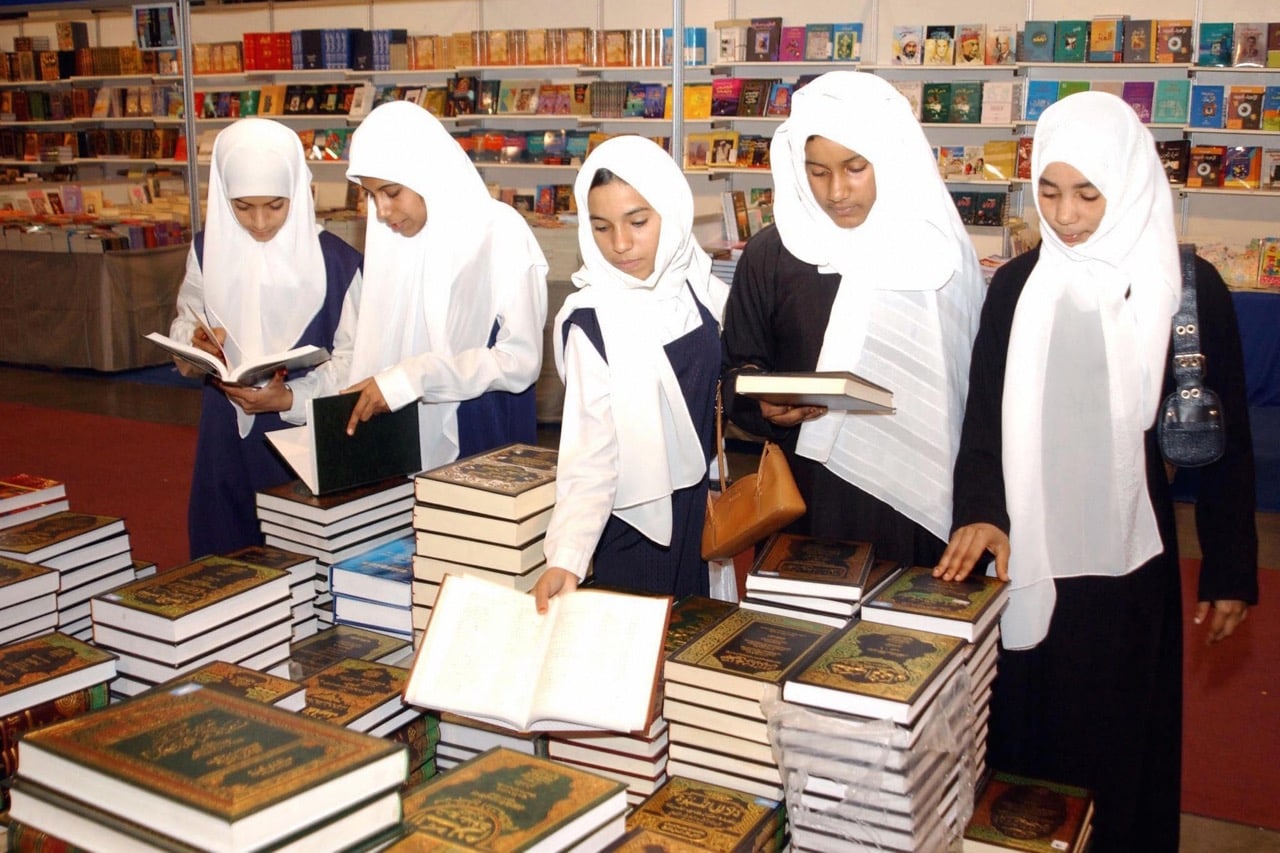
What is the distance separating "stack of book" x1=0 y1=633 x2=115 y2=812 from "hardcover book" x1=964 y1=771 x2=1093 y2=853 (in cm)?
109

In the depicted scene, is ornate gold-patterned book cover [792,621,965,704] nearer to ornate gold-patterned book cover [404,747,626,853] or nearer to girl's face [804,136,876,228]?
ornate gold-patterned book cover [404,747,626,853]

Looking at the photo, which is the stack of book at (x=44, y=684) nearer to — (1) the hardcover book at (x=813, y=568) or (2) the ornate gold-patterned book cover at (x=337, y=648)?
(2) the ornate gold-patterned book cover at (x=337, y=648)

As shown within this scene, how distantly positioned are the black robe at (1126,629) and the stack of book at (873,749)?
1.78ft

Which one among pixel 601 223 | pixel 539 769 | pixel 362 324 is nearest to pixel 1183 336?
pixel 601 223

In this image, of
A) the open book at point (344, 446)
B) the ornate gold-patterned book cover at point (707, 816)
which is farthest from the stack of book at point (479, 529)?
the ornate gold-patterned book cover at point (707, 816)

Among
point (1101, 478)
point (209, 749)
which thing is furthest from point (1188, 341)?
point (209, 749)

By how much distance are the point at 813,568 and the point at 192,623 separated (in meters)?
0.82

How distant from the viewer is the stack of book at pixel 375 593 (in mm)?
1716

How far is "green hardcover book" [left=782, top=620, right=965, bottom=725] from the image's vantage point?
121cm

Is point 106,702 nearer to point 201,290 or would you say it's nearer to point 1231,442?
point 201,290

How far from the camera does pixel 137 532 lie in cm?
462

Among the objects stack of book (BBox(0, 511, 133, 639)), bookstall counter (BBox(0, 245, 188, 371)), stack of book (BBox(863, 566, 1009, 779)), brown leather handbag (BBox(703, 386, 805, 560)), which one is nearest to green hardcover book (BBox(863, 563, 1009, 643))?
stack of book (BBox(863, 566, 1009, 779))

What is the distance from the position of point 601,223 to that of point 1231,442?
1039mm

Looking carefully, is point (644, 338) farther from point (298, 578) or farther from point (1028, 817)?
point (1028, 817)
